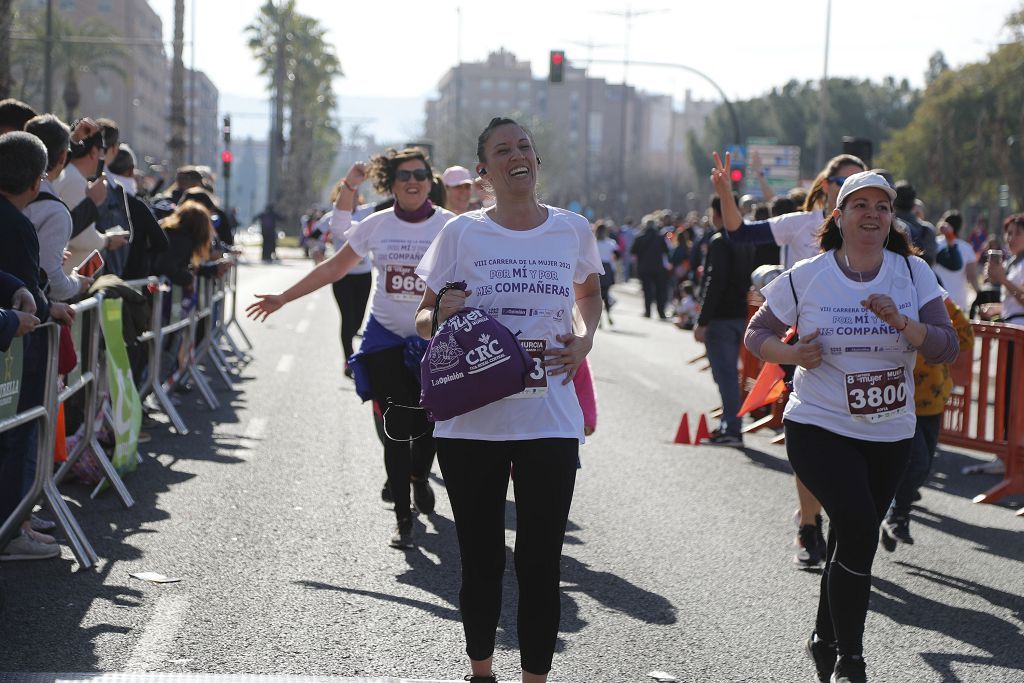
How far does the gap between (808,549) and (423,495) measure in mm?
2214

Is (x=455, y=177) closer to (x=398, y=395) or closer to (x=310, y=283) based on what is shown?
(x=398, y=395)

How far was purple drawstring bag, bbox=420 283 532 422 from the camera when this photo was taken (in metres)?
3.99

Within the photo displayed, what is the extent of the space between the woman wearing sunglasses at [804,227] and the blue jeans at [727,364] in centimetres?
237

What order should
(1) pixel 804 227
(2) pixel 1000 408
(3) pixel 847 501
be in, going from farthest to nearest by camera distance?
(2) pixel 1000 408
(1) pixel 804 227
(3) pixel 847 501

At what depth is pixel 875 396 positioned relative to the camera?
484 cm

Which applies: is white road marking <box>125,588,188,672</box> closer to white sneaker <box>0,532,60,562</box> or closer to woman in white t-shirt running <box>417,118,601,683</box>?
white sneaker <box>0,532,60,562</box>

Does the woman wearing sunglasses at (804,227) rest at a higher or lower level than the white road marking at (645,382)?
higher

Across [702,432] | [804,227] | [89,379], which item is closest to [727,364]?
[702,432]

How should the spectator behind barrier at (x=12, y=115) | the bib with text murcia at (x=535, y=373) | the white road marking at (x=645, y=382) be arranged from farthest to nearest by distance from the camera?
the white road marking at (x=645, y=382) → the spectator behind barrier at (x=12, y=115) → the bib with text murcia at (x=535, y=373)

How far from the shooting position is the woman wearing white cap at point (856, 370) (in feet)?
15.6

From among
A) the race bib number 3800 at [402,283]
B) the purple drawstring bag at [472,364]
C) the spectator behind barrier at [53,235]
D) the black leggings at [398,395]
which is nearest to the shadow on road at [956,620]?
the purple drawstring bag at [472,364]

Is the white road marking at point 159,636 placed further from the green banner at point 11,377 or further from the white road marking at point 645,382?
the white road marking at point 645,382

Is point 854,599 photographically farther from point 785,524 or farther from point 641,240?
point 641,240

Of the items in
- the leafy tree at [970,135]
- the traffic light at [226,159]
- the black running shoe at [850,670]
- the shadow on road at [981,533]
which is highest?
the leafy tree at [970,135]
